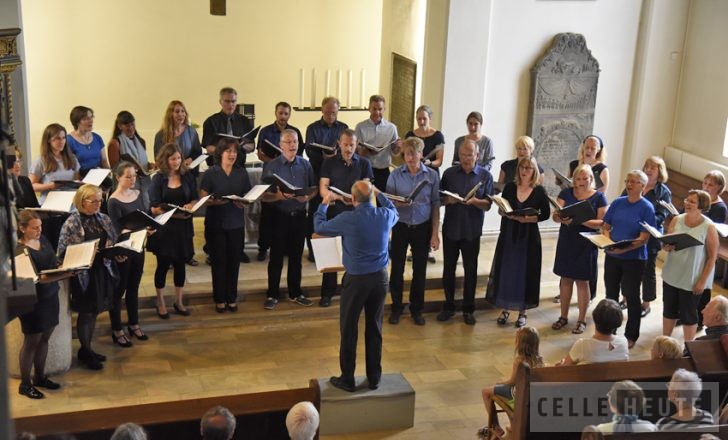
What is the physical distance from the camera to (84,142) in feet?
25.2

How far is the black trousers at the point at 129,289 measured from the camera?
270 inches

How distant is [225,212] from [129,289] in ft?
3.13

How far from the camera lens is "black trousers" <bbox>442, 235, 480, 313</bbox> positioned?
7.70 m

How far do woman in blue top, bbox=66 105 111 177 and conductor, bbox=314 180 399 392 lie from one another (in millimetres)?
2666

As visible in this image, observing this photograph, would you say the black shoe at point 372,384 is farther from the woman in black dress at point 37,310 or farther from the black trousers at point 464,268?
the woman in black dress at point 37,310

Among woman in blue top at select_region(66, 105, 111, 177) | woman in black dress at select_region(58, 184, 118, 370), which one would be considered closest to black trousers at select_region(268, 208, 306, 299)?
woman in black dress at select_region(58, 184, 118, 370)

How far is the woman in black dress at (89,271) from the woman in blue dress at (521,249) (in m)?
3.06

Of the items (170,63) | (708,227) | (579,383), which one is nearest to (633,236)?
(708,227)

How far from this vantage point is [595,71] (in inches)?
390

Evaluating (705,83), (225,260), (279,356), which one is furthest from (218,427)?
(705,83)

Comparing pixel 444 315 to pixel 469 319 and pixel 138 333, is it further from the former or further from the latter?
pixel 138 333

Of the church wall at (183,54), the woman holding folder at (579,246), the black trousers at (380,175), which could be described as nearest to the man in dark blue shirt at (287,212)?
the black trousers at (380,175)

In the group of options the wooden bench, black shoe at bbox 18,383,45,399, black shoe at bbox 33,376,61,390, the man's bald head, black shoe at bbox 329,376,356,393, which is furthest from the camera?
black shoe at bbox 33,376,61,390

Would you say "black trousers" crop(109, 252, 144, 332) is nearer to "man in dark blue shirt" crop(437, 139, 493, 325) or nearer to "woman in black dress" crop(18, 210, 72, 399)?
"woman in black dress" crop(18, 210, 72, 399)
